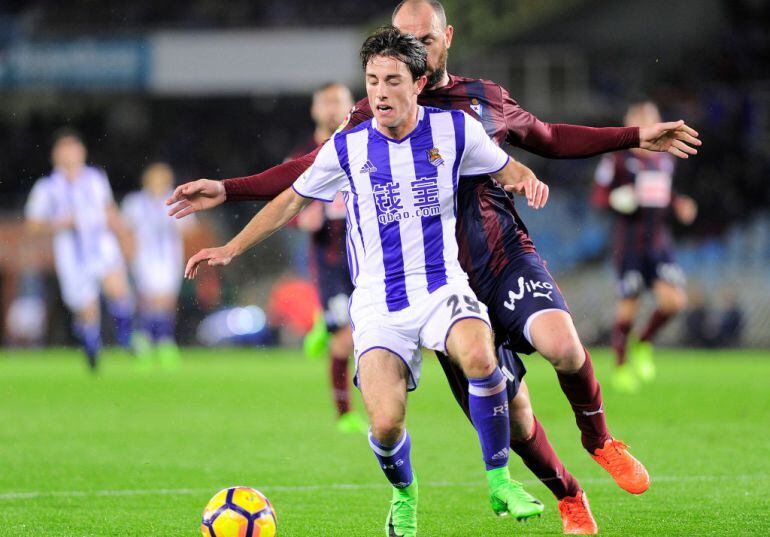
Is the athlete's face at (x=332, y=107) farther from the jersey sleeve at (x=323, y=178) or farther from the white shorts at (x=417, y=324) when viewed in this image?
the white shorts at (x=417, y=324)

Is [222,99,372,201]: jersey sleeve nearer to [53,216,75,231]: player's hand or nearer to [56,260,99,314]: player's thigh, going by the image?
[56,260,99,314]: player's thigh

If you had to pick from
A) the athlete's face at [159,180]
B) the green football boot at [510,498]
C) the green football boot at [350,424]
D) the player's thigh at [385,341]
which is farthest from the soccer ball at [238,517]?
the athlete's face at [159,180]

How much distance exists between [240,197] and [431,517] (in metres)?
1.63

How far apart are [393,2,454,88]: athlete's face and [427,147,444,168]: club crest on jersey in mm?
427

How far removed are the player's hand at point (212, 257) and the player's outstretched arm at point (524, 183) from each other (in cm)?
112

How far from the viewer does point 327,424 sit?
988 cm

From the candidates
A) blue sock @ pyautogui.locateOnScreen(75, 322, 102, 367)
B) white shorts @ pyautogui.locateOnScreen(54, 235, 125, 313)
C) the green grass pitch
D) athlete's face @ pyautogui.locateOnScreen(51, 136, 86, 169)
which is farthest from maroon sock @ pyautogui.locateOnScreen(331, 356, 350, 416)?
athlete's face @ pyautogui.locateOnScreen(51, 136, 86, 169)

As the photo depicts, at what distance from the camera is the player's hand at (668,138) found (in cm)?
559

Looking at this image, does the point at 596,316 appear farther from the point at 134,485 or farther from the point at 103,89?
the point at 134,485

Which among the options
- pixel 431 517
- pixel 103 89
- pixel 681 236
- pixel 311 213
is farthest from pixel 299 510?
pixel 103 89

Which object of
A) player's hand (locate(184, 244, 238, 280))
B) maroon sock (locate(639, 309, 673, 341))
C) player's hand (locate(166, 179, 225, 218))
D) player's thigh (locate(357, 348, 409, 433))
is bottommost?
maroon sock (locate(639, 309, 673, 341))

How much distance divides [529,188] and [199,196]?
136 cm

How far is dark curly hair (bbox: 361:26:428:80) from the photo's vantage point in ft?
16.7

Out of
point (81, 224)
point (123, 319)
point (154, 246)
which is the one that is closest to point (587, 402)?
point (123, 319)
